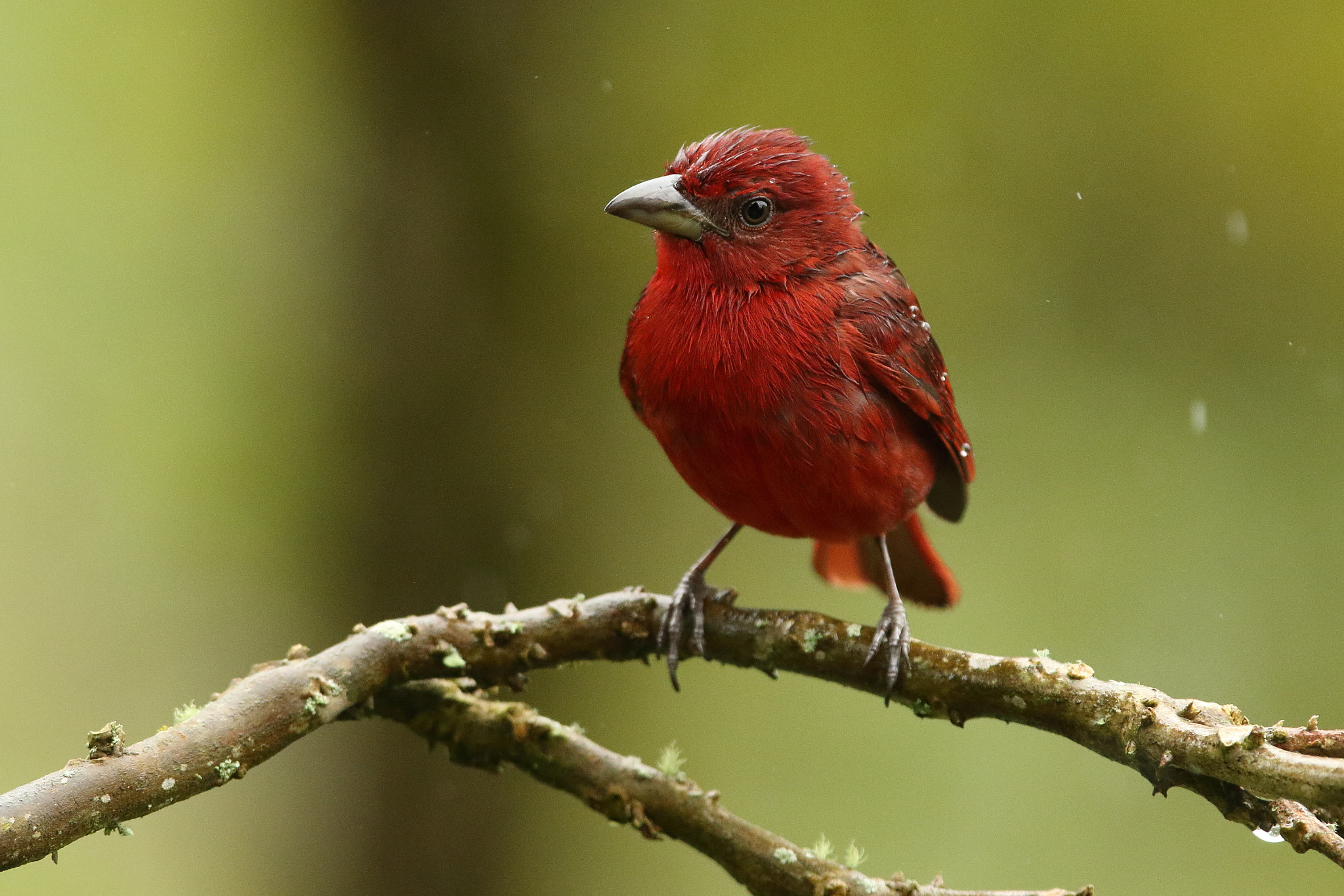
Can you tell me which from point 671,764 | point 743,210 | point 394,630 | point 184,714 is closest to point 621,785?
point 671,764

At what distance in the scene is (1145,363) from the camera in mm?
5285

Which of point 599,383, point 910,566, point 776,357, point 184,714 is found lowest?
point 184,714

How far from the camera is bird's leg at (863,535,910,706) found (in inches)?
90.7

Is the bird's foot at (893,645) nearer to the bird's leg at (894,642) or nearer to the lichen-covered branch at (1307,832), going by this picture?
the bird's leg at (894,642)

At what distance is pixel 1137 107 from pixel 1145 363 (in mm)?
1084

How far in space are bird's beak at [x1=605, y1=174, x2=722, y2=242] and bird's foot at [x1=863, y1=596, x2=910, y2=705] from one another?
89cm

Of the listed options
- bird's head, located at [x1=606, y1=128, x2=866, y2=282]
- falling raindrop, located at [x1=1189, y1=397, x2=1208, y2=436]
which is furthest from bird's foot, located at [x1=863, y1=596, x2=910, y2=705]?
falling raindrop, located at [x1=1189, y1=397, x2=1208, y2=436]

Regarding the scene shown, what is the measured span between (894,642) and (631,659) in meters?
0.58

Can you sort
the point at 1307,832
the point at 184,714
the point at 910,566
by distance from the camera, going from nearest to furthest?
the point at 1307,832 < the point at 184,714 < the point at 910,566

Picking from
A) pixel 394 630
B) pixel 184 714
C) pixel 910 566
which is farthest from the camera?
pixel 910 566

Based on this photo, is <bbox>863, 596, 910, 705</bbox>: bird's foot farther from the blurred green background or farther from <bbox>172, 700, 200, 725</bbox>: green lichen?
the blurred green background

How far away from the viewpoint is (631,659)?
2650 mm

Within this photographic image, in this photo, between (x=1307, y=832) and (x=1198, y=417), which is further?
(x=1198, y=417)

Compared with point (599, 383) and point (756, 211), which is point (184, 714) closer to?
point (756, 211)
